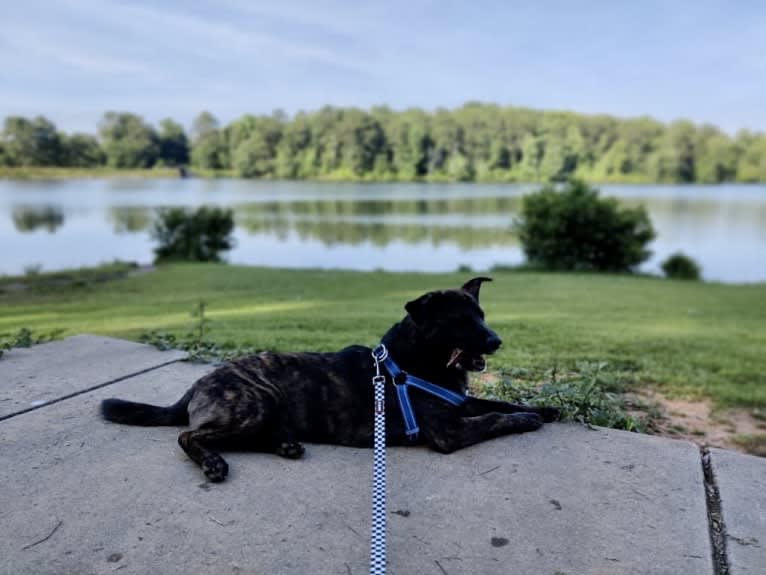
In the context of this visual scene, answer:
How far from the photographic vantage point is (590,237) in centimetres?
2689

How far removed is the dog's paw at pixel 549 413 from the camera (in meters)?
3.88

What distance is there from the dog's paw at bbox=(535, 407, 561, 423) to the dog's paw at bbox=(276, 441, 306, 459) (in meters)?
1.57

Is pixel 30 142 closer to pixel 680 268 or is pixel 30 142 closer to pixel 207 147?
pixel 207 147

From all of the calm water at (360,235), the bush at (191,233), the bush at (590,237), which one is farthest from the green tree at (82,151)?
the bush at (590,237)

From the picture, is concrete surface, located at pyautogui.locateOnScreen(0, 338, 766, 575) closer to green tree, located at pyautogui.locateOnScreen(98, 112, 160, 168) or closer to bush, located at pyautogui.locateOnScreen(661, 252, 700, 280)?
bush, located at pyautogui.locateOnScreen(661, 252, 700, 280)

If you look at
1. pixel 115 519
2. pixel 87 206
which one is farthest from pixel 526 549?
pixel 87 206

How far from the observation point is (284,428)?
3.43 meters

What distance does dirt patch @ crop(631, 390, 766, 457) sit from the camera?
14.6 ft

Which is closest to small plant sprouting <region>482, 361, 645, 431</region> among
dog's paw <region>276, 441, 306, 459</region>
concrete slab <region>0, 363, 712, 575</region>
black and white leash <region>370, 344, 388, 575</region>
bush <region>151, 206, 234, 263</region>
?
concrete slab <region>0, 363, 712, 575</region>

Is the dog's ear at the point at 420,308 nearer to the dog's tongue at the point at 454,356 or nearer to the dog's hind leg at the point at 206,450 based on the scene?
the dog's tongue at the point at 454,356

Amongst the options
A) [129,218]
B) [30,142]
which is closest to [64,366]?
[129,218]

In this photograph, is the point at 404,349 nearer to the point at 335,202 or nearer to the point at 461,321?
the point at 461,321

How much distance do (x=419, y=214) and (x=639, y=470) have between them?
1996 inches

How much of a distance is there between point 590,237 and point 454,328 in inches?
986
